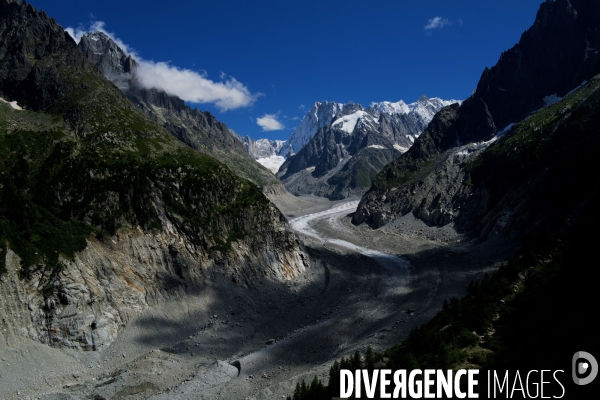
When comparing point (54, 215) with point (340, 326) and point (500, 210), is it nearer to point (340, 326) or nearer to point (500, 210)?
point (340, 326)

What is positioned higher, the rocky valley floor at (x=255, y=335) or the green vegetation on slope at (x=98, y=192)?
the green vegetation on slope at (x=98, y=192)

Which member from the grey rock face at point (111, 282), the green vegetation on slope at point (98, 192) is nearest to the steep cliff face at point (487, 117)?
the green vegetation on slope at point (98, 192)

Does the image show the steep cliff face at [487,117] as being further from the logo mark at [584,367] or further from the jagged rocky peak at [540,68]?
the logo mark at [584,367]

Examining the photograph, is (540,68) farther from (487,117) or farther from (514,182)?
(514,182)

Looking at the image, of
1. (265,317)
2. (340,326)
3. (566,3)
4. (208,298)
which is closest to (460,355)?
(340,326)

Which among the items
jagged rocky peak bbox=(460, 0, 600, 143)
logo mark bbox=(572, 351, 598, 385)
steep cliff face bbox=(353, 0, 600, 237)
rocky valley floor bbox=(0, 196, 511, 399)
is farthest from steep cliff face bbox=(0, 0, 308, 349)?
jagged rocky peak bbox=(460, 0, 600, 143)

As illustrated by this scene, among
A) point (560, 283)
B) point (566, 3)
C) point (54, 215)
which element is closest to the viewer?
point (560, 283)

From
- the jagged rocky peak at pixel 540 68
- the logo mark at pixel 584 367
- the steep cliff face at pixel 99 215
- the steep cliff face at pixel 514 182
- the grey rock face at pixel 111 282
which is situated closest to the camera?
the logo mark at pixel 584 367
